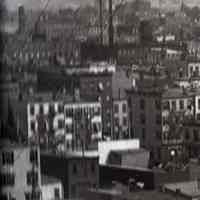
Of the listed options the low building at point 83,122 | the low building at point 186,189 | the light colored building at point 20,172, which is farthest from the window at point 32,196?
the low building at point 186,189

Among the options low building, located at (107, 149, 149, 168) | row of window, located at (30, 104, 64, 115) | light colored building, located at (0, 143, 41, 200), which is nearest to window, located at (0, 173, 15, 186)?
light colored building, located at (0, 143, 41, 200)

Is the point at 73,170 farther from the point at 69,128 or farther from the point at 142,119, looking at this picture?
the point at 142,119

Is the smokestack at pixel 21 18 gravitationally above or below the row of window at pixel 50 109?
above

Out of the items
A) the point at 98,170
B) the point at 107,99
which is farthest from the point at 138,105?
the point at 98,170

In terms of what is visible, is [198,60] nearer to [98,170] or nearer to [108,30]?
[108,30]

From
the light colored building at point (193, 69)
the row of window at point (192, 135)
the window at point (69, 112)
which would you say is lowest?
the row of window at point (192, 135)

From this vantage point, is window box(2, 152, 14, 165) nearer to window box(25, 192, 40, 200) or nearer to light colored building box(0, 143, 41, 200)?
light colored building box(0, 143, 41, 200)

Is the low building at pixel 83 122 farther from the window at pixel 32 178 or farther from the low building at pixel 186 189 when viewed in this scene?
the low building at pixel 186 189

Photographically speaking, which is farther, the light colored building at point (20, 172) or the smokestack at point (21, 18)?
the smokestack at point (21, 18)
